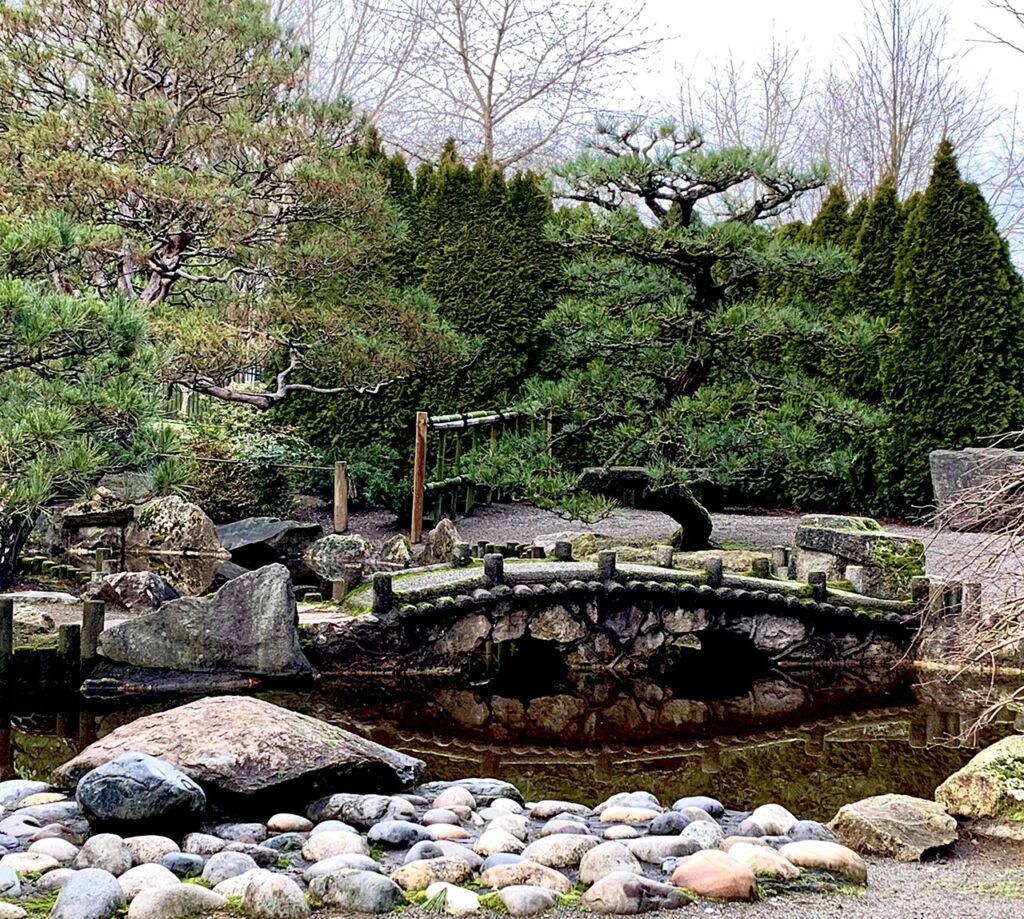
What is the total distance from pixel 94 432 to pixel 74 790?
142cm

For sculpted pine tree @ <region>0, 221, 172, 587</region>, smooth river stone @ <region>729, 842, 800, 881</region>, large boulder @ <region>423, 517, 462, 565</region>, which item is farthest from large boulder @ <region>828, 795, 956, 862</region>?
large boulder @ <region>423, 517, 462, 565</region>

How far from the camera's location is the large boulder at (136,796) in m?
3.93

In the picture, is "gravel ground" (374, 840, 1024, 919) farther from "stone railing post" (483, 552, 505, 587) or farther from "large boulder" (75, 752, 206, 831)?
"stone railing post" (483, 552, 505, 587)

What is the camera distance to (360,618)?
7125mm

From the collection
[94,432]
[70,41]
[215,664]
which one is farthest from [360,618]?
[70,41]

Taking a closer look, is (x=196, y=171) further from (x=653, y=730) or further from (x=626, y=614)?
(x=653, y=730)

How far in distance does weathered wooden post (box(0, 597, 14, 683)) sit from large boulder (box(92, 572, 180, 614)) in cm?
128

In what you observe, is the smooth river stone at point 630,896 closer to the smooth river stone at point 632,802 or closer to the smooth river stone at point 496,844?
the smooth river stone at point 496,844

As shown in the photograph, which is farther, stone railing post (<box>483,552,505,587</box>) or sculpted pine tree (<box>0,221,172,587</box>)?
stone railing post (<box>483,552,505,587</box>)

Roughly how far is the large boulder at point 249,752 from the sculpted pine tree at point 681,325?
4095mm

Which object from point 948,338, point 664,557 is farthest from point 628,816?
point 948,338

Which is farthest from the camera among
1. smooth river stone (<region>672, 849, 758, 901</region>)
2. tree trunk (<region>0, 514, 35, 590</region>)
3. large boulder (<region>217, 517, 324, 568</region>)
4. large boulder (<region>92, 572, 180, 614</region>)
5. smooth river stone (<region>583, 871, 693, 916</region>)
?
large boulder (<region>217, 517, 324, 568</region>)

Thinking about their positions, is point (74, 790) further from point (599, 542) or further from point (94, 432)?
point (599, 542)

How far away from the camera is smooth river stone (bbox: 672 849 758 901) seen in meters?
3.36
